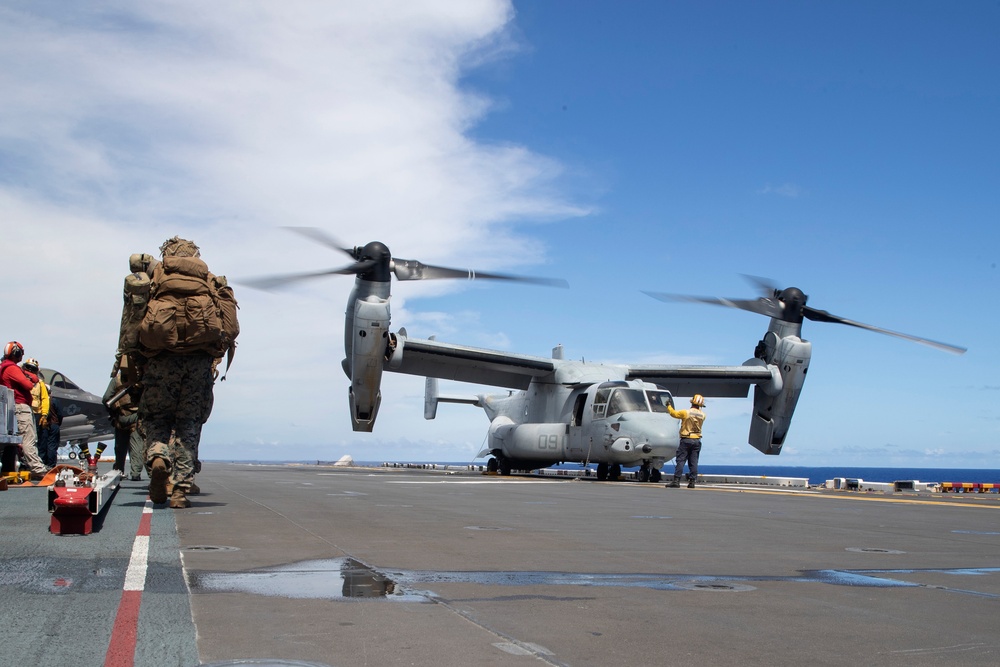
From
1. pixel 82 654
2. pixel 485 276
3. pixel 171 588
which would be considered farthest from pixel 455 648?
pixel 485 276

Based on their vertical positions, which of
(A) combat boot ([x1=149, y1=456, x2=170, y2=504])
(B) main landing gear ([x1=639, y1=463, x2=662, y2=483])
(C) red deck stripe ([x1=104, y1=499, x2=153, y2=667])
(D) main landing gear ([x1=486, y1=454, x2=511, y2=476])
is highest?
(A) combat boot ([x1=149, y1=456, x2=170, y2=504])

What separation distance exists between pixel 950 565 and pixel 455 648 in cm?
418

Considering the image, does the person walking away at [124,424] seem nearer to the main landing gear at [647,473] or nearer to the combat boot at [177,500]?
the combat boot at [177,500]

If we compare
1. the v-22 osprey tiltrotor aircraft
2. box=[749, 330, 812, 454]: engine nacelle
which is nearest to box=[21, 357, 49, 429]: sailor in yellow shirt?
the v-22 osprey tiltrotor aircraft

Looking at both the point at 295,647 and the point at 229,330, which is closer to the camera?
the point at 295,647

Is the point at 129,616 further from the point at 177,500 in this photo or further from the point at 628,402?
the point at 628,402

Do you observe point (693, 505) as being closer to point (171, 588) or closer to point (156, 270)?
point (156, 270)

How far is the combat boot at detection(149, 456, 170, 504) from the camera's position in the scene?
8.52m

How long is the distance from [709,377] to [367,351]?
11.6m

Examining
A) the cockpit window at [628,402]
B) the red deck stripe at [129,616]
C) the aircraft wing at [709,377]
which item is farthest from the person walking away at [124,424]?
the aircraft wing at [709,377]

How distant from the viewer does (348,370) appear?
26156 millimetres

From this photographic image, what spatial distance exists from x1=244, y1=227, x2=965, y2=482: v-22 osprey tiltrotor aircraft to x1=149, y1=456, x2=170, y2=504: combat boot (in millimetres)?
15795

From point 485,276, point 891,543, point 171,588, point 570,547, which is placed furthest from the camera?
point 485,276

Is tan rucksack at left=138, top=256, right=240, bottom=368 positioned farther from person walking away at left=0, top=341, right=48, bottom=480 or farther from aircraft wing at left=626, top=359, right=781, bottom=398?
aircraft wing at left=626, top=359, right=781, bottom=398
